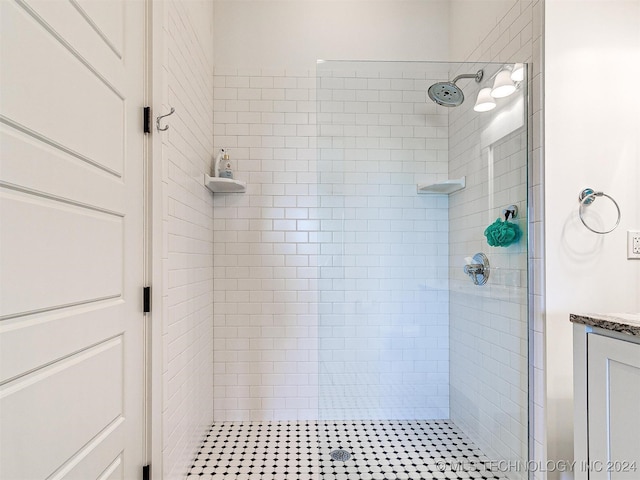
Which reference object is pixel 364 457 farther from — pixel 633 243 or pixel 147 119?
pixel 147 119

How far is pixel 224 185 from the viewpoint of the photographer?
2.39 metres

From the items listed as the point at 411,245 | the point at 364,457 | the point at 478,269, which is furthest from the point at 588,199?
the point at 364,457

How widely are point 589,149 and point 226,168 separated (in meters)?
2.00

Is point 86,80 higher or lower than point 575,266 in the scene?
higher

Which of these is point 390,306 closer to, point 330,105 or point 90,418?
point 330,105

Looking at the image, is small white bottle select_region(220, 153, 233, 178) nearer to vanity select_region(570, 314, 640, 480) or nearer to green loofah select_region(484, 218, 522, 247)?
green loofah select_region(484, 218, 522, 247)

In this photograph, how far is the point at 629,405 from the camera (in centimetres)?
112

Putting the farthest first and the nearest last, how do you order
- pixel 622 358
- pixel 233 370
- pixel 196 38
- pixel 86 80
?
1. pixel 233 370
2. pixel 196 38
3. pixel 622 358
4. pixel 86 80

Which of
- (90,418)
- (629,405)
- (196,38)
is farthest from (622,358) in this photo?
(196,38)

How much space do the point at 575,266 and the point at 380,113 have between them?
3.90 feet

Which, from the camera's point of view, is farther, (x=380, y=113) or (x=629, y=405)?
(x=380, y=113)

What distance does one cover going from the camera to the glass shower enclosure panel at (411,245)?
1896 millimetres

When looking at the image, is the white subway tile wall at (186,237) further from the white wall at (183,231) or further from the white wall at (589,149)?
the white wall at (589,149)

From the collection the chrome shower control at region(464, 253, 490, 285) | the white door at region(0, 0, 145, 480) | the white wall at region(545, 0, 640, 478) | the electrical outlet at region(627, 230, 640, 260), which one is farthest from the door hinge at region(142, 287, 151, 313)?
the electrical outlet at region(627, 230, 640, 260)
